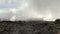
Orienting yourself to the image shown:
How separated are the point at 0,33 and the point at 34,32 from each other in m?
8.38

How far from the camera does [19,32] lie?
121 ft

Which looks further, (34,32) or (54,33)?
(34,32)

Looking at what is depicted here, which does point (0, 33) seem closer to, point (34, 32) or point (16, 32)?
point (16, 32)

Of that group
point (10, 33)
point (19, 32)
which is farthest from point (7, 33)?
point (19, 32)

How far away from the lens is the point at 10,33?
35.8 meters

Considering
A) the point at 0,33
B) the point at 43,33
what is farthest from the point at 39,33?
the point at 0,33

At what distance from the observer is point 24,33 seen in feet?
118

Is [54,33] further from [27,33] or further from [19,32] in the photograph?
[19,32]

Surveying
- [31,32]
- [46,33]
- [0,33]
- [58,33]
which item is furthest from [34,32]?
[0,33]

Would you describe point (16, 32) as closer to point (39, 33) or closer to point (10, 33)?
point (10, 33)

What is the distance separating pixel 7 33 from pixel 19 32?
3057 millimetres

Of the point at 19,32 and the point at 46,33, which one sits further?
the point at 19,32

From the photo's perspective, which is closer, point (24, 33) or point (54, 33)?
point (54, 33)

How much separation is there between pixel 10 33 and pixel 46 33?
884 centimetres
